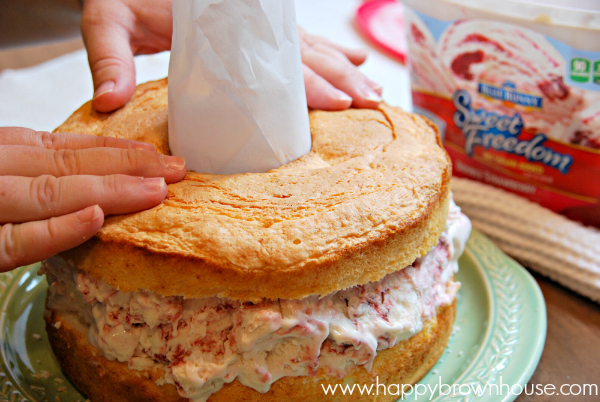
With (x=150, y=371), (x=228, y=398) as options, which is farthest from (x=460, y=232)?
(x=150, y=371)

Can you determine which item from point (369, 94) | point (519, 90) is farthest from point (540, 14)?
point (369, 94)

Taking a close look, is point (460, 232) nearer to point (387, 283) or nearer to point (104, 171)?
point (387, 283)

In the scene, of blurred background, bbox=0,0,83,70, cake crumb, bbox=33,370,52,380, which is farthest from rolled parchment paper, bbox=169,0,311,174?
blurred background, bbox=0,0,83,70

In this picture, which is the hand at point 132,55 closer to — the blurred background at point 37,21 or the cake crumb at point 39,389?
the blurred background at point 37,21

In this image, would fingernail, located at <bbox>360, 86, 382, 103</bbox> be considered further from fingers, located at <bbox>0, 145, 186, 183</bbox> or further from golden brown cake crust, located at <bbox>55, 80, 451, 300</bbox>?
fingers, located at <bbox>0, 145, 186, 183</bbox>

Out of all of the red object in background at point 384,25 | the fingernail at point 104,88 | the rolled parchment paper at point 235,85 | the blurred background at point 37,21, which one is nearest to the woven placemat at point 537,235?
the rolled parchment paper at point 235,85
